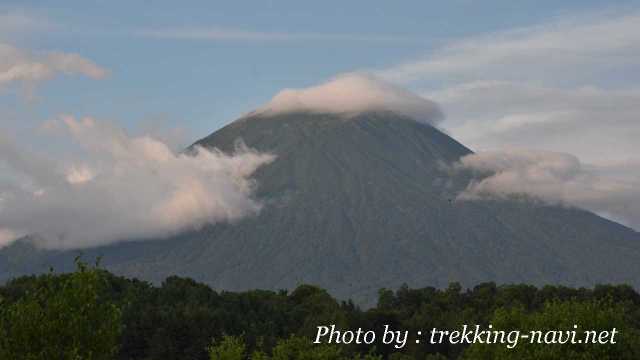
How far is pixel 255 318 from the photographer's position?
10869 cm

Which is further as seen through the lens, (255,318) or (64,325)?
→ (255,318)

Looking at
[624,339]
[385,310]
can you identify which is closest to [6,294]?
[385,310]

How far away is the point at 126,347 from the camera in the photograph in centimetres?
9925

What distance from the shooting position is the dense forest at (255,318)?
48156mm

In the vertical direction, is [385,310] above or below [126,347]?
above

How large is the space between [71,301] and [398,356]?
46697mm

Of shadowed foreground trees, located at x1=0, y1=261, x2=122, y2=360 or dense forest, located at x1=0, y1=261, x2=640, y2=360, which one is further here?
dense forest, located at x1=0, y1=261, x2=640, y2=360

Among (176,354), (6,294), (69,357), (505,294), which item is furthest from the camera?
(505,294)

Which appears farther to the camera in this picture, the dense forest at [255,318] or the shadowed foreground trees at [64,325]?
the dense forest at [255,318]

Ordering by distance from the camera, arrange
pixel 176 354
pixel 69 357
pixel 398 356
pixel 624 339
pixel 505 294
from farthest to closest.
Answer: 1. pixel 505 294
2. pixel 176 354
3. pixel 398 356
4. pixel 624 339
5. pixel 69 357

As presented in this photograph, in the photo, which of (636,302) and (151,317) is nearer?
(151,317)

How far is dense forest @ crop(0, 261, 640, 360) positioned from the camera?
48.2 meters

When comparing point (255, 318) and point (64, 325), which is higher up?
point (255, 318)

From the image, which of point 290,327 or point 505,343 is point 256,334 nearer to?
point 290,327
